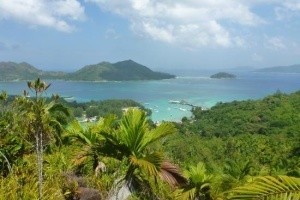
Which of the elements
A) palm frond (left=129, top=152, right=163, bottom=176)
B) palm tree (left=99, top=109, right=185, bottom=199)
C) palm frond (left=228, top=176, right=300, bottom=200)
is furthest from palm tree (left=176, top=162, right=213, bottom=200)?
palm frond (left=228, top=176, right=300, bottom=200)

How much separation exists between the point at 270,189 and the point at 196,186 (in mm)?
6284

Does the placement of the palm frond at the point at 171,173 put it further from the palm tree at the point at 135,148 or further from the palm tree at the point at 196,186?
the palm tree at the point at 196,186

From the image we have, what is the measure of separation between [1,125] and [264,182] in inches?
368

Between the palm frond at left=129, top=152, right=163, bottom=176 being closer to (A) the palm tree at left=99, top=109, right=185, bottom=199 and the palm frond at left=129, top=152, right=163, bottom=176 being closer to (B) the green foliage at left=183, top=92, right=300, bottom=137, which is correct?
(A) the palm tree at left=99, top=109, right=185, bottom=199

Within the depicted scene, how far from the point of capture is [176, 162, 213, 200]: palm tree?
9094 mm

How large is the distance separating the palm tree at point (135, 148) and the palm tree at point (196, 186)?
66.2 inches

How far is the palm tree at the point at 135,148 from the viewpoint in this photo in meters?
7.24

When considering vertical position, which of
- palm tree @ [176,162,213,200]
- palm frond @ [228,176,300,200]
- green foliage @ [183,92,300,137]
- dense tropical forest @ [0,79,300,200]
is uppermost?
palm frond @ [228,176,300,200]

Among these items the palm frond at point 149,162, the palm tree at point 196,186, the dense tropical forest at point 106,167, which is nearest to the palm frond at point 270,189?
the dense tropical forest at point 106,167

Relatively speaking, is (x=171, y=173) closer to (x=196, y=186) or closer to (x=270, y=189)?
(x=196, y=186)

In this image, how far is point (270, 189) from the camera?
3.31 metres

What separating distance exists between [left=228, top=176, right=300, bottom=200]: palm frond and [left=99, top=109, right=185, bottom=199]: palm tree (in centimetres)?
389

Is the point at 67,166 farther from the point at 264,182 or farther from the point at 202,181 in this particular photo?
the point at 264,182

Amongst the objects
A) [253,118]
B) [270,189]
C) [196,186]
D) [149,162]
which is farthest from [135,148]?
[253,118]
